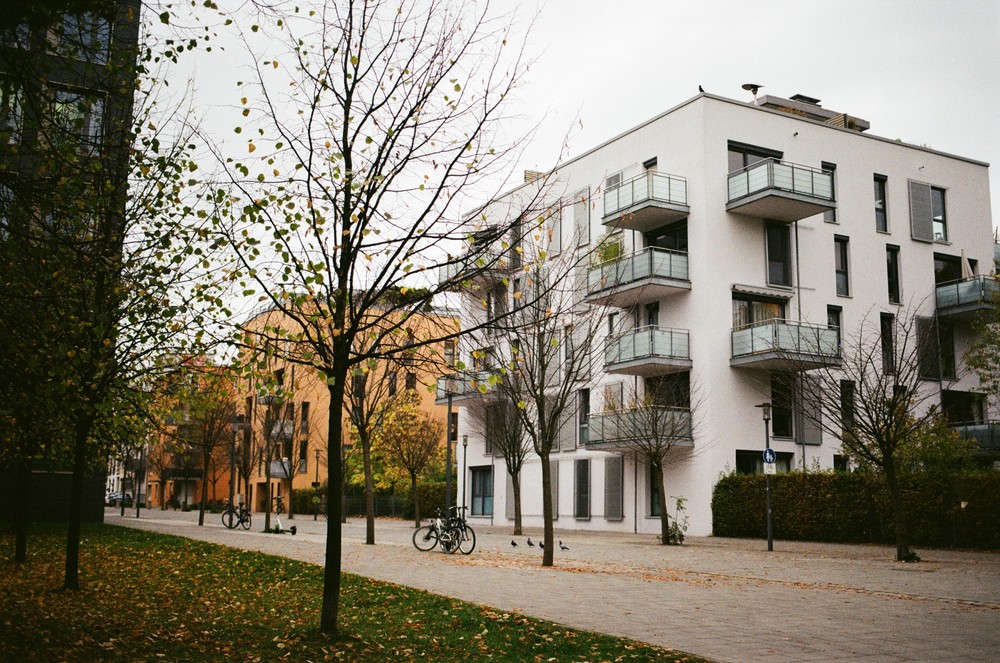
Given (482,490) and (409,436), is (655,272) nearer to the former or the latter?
(409,436)

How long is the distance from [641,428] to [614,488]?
7.89 meters

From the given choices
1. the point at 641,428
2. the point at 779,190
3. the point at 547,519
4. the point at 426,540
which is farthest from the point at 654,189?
the point at 547,519

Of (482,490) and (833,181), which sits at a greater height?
(833,181)

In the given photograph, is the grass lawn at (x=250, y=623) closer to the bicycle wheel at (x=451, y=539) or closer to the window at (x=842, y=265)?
the bicycle wheel at (x=451, y=539)

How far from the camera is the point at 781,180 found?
3167cm

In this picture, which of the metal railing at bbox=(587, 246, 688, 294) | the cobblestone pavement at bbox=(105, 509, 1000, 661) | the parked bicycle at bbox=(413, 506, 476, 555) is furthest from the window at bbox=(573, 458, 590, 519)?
the parked bicycle at bbox=(413, 506, 476, 555)

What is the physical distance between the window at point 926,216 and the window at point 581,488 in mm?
16397

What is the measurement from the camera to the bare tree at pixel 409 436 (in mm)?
42375

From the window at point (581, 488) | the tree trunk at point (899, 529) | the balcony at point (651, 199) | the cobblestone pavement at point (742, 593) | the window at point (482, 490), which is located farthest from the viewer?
the window at point (482, 490)

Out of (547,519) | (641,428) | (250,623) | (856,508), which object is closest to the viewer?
(250,623)

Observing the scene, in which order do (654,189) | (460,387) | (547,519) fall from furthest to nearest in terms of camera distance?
(460,387)
(654,189)
(547,519)

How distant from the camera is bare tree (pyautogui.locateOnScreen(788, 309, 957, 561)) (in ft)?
68.0

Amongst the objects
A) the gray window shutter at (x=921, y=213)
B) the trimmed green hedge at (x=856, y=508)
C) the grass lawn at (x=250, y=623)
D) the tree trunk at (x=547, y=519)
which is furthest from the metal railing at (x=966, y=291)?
the grass lawn at (x=250, y=623)

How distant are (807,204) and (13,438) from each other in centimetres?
2690
